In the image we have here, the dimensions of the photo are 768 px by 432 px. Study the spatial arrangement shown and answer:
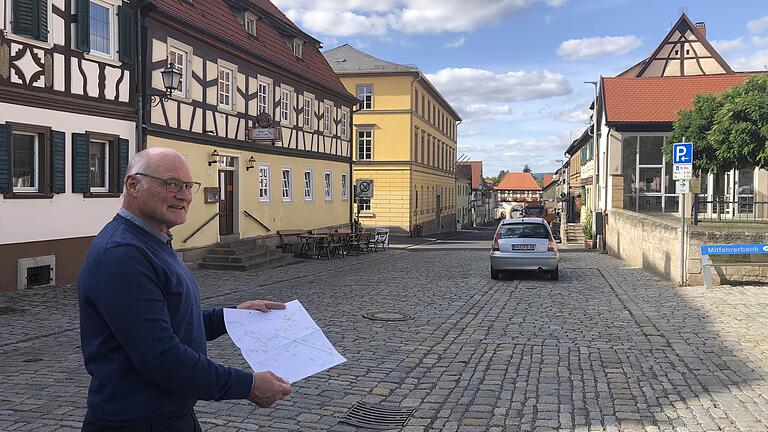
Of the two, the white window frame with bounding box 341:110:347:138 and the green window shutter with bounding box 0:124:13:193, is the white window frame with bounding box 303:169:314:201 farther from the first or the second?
the green window shutter with bounding box 0:124:13:193

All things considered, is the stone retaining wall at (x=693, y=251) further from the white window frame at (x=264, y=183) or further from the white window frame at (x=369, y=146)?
the white window frame at (x=369, y=146)

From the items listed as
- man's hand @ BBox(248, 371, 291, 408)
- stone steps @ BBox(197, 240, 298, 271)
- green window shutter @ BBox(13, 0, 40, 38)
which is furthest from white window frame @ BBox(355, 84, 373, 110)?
man's hand @ BBox(248, 371, 291, 408)

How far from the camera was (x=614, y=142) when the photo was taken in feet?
95.9

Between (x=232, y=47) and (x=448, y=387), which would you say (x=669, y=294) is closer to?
(x=448, y=387)

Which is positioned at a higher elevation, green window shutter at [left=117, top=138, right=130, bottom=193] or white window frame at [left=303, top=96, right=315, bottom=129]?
white window frame at [left=303, top=96, right=315, bottom=129]

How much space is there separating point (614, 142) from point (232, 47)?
1755 cm

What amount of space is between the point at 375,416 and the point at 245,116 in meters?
16.5

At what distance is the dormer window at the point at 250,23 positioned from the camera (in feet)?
72.2

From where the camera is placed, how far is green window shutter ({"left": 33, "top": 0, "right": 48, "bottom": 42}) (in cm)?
1225

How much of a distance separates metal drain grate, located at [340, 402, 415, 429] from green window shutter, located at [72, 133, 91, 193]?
396 inches

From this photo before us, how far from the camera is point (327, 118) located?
2761 centimetres

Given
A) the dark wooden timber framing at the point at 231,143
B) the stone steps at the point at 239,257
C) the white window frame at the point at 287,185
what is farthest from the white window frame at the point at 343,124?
the stone steps at the point at 239,257

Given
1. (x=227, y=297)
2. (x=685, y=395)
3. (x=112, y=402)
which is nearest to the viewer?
(x=112, y=402)

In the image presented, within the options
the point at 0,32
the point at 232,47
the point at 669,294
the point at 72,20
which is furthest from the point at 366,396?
the point at 232,47
